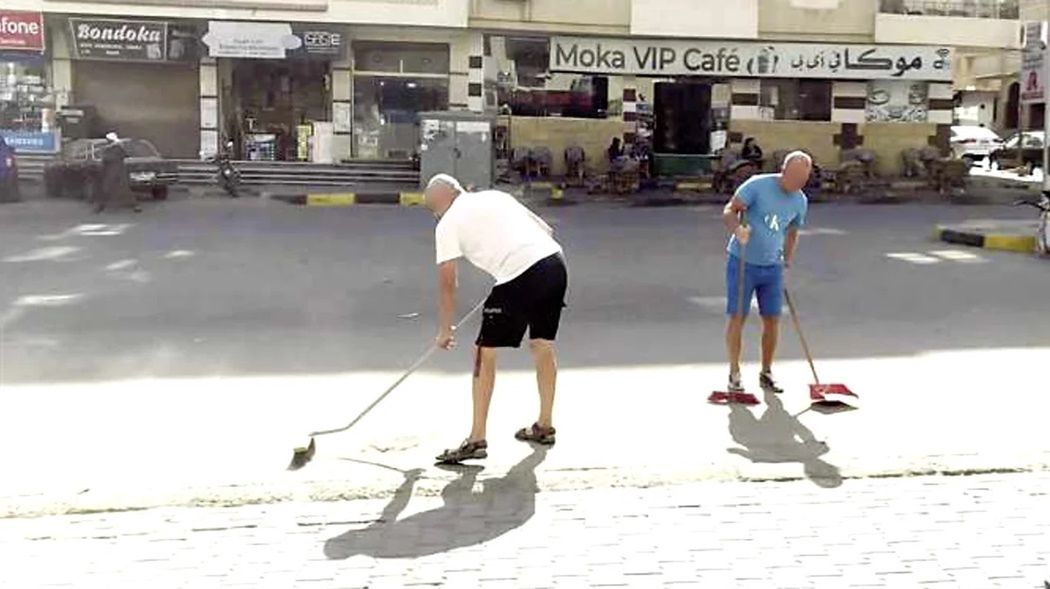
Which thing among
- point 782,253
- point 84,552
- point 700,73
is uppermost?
point 700,73

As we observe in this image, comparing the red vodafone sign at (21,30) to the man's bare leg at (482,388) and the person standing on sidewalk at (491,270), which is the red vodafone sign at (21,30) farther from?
the man's bare leg at (482,388)

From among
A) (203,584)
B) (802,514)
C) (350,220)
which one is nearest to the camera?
(203,584)

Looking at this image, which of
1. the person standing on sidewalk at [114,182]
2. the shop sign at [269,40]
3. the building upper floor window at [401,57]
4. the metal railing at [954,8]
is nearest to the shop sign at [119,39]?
the shop sign at [269,40]

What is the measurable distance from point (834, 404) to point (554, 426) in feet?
5.90

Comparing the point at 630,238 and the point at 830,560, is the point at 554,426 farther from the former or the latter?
the point at 630,238

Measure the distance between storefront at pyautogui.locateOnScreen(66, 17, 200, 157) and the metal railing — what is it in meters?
16.7

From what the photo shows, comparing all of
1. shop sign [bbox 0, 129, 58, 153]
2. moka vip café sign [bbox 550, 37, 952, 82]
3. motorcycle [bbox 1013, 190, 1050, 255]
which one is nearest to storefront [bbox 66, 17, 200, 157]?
shop sign [bbox 0, 129, 58, 153]

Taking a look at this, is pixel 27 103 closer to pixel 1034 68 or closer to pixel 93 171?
pixel 93 171

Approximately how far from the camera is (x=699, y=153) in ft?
91.2

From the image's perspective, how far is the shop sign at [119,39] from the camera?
82.6ft

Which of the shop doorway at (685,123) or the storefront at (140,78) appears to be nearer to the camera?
the storefront at (140,78)

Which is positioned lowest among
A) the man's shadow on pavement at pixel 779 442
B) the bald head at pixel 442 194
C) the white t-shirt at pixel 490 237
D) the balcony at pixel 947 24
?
the man's shadow on pavement at pixel 779 442

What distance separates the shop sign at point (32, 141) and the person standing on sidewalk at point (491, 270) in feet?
73.4

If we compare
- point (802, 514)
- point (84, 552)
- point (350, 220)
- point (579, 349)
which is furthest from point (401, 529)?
point (350, 220)
